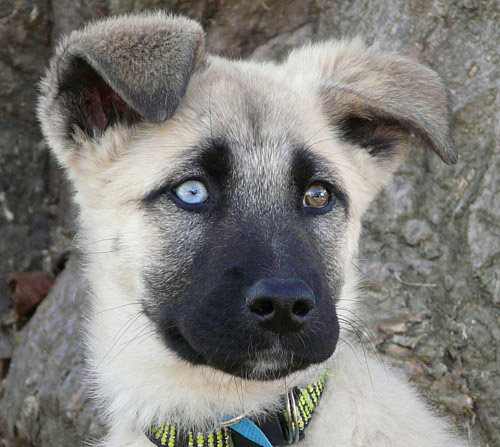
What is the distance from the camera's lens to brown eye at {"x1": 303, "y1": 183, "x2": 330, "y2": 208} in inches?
125

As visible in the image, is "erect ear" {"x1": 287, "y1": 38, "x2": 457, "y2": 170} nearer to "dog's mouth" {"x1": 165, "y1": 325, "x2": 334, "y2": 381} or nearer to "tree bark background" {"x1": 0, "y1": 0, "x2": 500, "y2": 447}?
"tree bark background" {"x1": 0, "y1": 0, "x2": 500, "y2": 447}

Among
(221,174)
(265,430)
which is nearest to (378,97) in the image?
(221,174)

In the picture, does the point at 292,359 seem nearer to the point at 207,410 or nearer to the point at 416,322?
the point at 207,410

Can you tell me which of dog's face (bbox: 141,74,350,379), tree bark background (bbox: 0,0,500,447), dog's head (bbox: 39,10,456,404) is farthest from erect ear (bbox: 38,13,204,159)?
tree bark background (bbox: 0,0,500,447)

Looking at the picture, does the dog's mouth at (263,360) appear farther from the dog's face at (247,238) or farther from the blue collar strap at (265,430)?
the blue collar strap at (265,430)

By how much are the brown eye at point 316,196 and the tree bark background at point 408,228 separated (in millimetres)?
1155

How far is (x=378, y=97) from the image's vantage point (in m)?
3.30

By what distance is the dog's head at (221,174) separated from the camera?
2.65 meters

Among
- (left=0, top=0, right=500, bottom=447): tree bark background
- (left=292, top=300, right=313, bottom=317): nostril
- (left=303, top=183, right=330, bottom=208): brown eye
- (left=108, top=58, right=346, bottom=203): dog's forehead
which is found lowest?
(left=0, top=0, right=500, bottom=447): tree bark background

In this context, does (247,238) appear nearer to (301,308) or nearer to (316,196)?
(301,308)

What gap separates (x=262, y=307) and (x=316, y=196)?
2.61ft

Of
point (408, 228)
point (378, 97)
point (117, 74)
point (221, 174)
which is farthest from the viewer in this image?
point (408, 228)

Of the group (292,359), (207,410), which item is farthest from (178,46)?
(207,410)

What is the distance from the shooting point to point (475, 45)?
4.42m
